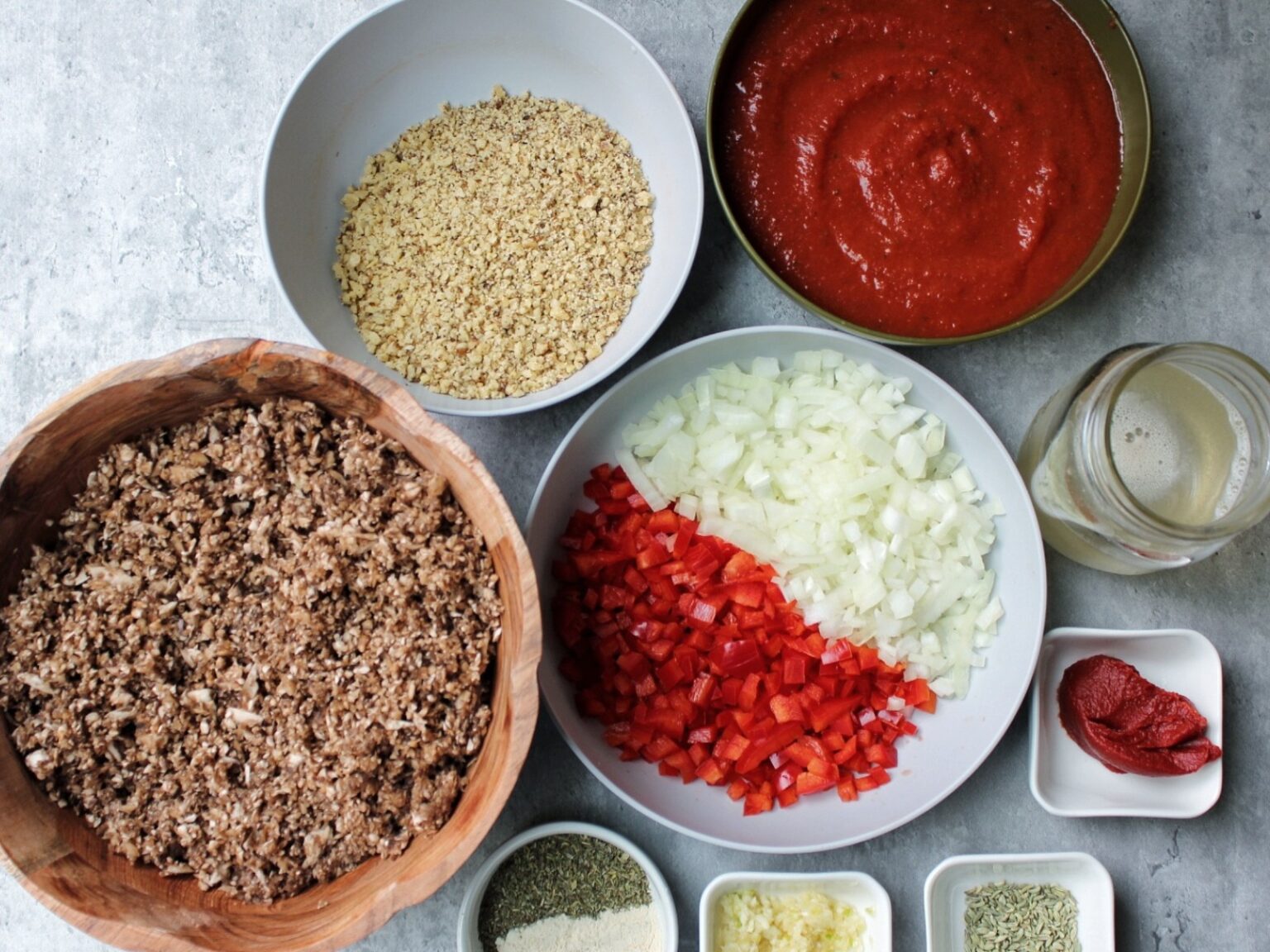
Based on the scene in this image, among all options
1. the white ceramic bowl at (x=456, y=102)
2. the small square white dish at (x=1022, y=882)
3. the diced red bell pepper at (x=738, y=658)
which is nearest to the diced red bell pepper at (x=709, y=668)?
the diced red bell pepper at (x=738, y=658)

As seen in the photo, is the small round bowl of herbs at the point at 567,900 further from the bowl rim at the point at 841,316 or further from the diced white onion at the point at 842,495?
the bowl rim at the point at 841,316

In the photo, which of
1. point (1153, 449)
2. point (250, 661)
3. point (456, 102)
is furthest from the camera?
point (456, 102)

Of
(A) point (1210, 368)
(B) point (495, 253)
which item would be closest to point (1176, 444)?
(A) point (1210, 368)

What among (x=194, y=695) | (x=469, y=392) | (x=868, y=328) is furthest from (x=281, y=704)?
(x=868, y=328)

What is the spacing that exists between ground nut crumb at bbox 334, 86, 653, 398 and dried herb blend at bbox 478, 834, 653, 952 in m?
0.94

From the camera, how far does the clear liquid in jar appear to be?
2.05m

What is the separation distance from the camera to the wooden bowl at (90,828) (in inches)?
60.2

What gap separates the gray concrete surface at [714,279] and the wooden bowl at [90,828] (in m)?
0.58

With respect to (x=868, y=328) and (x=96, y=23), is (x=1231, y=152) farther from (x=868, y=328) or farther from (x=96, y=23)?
(x=96, y=23)

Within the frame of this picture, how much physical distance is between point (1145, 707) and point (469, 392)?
1.51 metres

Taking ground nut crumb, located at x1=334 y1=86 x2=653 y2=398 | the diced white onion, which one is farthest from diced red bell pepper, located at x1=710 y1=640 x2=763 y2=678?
ground nut crumb, located at x1=334 y1=86 x2=653 y2=398

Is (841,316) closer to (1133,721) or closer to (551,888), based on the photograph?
(1133,721)

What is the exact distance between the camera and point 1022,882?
214cm

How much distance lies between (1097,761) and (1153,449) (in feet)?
2.18
